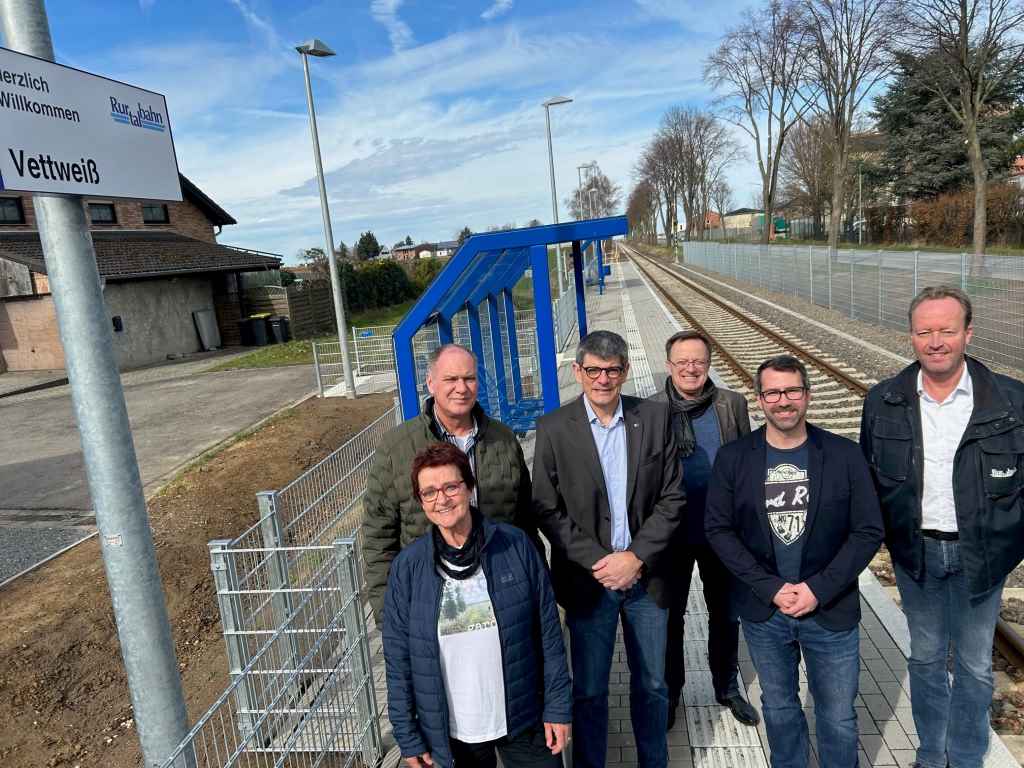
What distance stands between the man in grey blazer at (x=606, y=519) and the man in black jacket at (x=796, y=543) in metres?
0.26

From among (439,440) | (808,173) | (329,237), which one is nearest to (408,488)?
(439,440)

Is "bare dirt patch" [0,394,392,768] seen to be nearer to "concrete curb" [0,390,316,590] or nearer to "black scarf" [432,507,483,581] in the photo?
"concrete curb" [0,390,316,590]

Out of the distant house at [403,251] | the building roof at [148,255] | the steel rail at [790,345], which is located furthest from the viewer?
the distant house at [403,251]

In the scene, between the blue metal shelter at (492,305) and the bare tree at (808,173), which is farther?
the bare tree at (808,173)

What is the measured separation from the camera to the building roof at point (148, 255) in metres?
21.2

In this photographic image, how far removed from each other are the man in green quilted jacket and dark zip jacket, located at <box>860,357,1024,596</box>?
Answer: 1.47m

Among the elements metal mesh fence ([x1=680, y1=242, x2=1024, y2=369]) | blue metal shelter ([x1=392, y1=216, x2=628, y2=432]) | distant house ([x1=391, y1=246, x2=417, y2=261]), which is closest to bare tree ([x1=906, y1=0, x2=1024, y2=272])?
metal mesh fence ([x1=680, y1=242, x2=1024, y2=369])

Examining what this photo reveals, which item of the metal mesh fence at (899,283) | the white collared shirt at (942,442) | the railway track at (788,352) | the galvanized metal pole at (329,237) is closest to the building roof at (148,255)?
the galvanized metal pole at (329,237)

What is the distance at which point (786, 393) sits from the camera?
104 inches

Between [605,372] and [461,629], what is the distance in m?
1.12

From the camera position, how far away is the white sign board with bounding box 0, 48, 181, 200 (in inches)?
79.0

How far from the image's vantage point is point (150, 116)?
248 centimetres

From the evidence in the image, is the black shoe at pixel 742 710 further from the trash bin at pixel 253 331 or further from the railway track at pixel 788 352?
the trash bin at pixel 253 331

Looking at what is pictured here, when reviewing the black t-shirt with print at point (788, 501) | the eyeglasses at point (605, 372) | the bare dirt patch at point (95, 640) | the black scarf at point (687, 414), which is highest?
the eyeglasses at point (605, 372)
